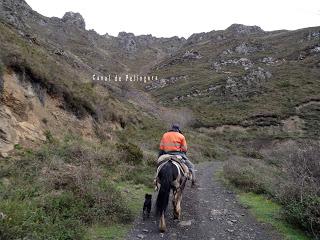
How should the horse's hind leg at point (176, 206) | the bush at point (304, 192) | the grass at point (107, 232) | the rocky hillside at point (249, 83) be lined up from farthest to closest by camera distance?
the rocky hillside at point (249, 83)
the horse's hind leg at point (176, 206)
the bush at point (304, 192)
the grass at point (107, 232)

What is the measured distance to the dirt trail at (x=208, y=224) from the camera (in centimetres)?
858

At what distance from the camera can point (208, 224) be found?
9617mm

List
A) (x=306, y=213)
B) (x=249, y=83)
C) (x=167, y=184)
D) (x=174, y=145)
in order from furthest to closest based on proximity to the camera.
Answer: (x=249, y=83)
(x=174, y=145)
(x=167, y=184)
(x=306, y=213)

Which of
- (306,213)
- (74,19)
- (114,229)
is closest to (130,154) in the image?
(114,229)

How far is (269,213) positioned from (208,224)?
2.37 m

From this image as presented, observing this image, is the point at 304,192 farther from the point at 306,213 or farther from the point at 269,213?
the point at 269,213

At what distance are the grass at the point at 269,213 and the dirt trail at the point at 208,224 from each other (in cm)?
24

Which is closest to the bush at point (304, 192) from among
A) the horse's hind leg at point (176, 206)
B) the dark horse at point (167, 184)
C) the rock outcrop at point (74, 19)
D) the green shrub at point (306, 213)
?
the green shrub at point (306, 213)

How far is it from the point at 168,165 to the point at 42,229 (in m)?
3.42

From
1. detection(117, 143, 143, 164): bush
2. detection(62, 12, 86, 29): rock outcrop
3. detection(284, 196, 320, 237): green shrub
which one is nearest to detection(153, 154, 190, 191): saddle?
detection(284, 196, 320, 237): green shrub

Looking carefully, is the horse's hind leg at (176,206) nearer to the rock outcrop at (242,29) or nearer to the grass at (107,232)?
the grass at (107,232)

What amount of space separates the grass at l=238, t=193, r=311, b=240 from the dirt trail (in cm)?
24

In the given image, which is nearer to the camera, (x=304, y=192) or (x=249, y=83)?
(x=304, y=192)

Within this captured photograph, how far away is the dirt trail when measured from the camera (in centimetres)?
858
